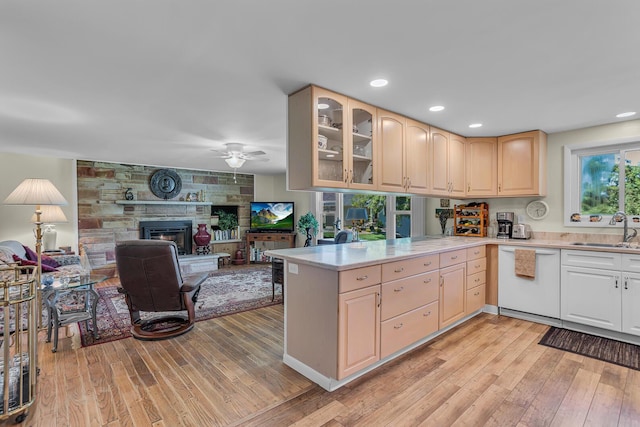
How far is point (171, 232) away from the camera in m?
6.73

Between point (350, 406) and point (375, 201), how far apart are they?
13.4 ft

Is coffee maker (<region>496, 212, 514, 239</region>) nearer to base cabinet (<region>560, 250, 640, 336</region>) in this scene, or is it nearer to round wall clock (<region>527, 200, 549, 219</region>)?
round wall clock (<region>527, 200, 549, 219</region>)

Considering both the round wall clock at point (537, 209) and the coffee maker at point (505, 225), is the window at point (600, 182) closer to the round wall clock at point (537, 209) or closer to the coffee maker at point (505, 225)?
the round wall clock at point (537, 209)

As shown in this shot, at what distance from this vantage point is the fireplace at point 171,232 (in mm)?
6426

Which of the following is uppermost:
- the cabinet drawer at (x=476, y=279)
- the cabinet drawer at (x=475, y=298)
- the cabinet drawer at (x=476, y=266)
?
the cabinet drawer at (x=476, y=266)

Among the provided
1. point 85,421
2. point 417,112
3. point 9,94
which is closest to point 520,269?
point 417,112

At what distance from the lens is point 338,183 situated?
2.71m

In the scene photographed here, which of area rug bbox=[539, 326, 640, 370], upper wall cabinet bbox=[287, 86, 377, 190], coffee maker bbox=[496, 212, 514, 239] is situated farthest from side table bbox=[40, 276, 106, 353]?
coffee maker bbox=[496, 212, 514, 239]

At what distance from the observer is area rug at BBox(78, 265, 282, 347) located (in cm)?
333

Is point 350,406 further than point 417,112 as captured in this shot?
No

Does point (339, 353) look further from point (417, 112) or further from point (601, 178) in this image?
point (601, 178)

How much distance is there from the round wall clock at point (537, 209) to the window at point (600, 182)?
22 cm

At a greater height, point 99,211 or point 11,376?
point 99,211

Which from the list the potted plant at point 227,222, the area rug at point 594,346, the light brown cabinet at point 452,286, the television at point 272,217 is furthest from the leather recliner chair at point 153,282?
the television at point 272,217
